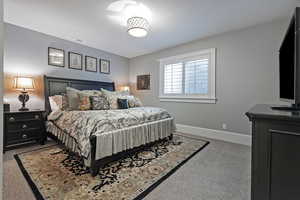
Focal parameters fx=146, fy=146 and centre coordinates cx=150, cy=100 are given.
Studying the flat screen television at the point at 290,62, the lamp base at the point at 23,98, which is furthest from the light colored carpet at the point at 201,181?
the flat screen television at the point at 290,62

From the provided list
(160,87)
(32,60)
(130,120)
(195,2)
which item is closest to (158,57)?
(160,87)

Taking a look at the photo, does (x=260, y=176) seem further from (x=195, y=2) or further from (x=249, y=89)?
(x=249, y=89)

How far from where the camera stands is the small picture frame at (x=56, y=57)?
3535 millimetres

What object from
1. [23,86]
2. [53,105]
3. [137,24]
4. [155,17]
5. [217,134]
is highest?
[155,17]

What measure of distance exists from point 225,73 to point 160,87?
76.1 inches

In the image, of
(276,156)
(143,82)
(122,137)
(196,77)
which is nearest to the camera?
(276,156)

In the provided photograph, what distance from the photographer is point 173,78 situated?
441cm

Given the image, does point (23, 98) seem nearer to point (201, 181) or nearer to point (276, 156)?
point (201, 181)

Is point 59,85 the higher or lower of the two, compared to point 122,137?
higher

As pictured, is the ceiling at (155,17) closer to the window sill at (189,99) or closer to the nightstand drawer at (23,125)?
the window sill at (189,99)

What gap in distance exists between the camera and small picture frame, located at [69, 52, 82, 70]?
391 centimetres

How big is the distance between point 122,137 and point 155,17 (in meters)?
2.23

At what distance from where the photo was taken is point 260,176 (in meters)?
0.81

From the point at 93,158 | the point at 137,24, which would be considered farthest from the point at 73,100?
the point at 137,24
